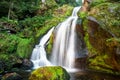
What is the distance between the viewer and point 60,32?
72.8ft

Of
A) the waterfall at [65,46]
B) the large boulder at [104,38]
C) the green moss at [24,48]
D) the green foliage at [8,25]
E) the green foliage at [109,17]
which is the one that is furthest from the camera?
the green foliage at [8,25]

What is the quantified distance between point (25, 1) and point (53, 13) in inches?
171

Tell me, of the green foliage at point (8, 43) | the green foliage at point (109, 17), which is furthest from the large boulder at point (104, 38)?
the green foliage at point (8, 43)

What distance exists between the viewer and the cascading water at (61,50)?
20.7 meters

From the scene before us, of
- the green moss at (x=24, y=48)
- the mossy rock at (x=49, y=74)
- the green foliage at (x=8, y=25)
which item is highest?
the green foliage at (x=8, y=25)

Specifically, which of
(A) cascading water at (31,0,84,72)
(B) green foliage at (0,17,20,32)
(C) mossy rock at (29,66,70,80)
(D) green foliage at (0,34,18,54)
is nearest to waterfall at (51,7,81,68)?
(A) cascading water at (31,0,84,72)

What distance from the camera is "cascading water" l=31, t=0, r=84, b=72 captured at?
20.7m

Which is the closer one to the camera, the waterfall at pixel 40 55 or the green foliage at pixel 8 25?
the waterfall at pixel 40 55

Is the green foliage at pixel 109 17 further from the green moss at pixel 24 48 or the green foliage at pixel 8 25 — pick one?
the green foliage at pixel 8 25

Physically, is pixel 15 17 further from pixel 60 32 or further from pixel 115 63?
pixel 115 63

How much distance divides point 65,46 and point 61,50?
505mm

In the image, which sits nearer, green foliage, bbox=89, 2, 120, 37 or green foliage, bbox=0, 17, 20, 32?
green foliage, bbox=89, 2, 120, 37

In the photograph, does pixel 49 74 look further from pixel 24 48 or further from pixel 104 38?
pixel 24 48

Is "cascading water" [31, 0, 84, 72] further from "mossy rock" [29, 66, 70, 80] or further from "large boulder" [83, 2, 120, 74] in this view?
"mossy rock" [29, 66, 70, 80]
